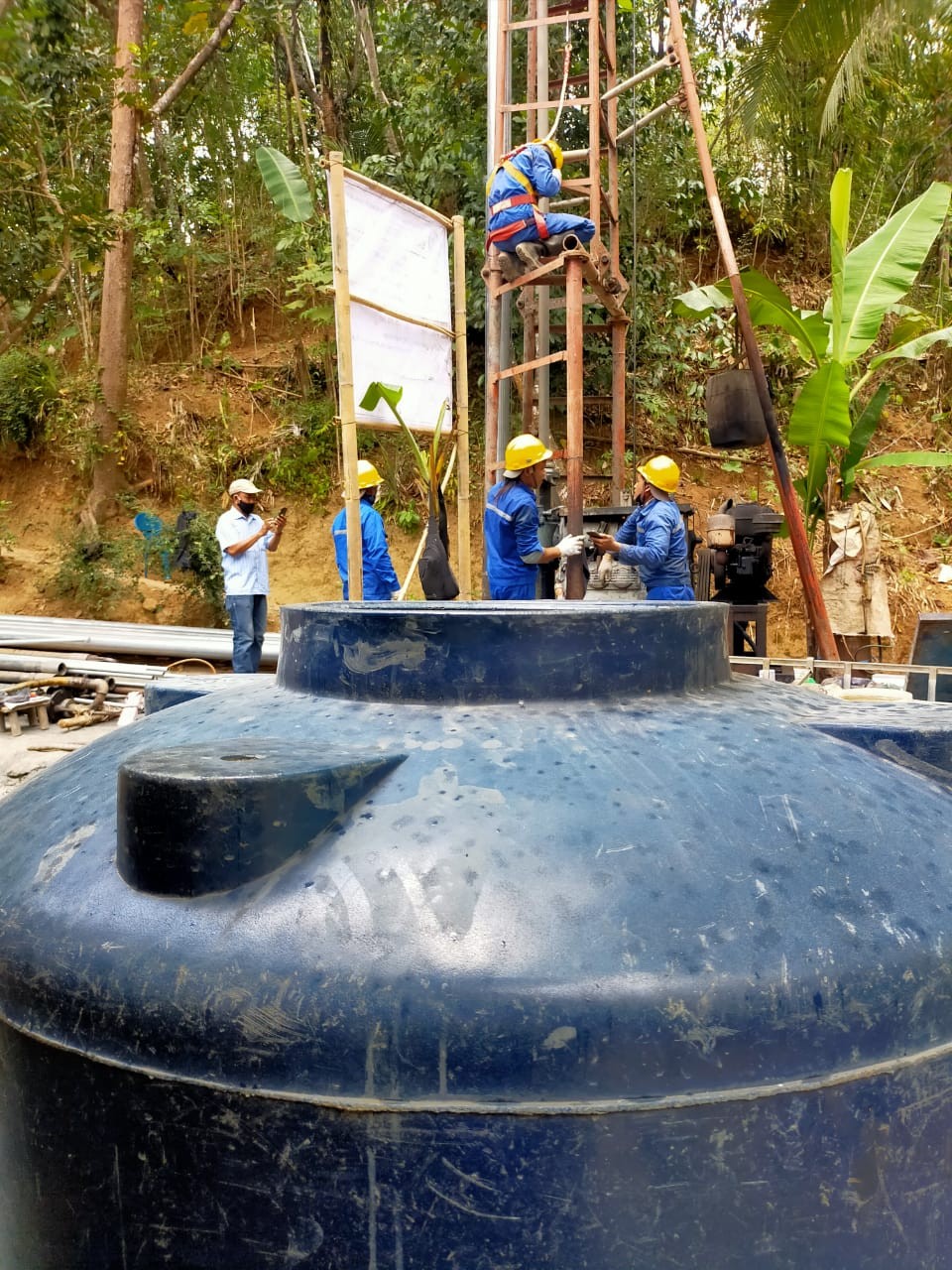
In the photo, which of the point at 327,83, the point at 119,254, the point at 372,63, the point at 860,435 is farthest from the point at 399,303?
the point at 327,83

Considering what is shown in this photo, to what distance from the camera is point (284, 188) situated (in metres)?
10.2

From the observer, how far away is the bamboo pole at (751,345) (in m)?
6.32

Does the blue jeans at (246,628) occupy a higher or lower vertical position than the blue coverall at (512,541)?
lower

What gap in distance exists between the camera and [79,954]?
1.08m

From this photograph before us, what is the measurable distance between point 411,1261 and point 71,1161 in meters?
0.40

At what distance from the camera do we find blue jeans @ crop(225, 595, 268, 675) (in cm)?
652

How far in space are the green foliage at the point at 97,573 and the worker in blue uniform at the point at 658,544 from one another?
6875 mm

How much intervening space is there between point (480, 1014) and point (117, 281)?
1195cm

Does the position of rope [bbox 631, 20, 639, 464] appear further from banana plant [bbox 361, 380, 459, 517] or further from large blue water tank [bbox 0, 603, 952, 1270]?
large blue water tank [bbox 0, 603, 952, 1270]

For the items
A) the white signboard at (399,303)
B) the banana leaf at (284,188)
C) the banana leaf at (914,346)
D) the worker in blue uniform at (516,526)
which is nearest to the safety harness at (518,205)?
the white signboard at (399,303)

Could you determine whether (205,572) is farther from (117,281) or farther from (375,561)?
(375,561)

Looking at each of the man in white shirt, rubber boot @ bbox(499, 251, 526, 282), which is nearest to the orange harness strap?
rubber boot @ bbox(499, 251, 526, 282)

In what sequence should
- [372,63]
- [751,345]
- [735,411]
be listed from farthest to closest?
[372,63] < [735,411] < [751,345]

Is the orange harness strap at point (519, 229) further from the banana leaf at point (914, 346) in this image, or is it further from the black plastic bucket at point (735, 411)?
the banana leaf at point (914, 346)
